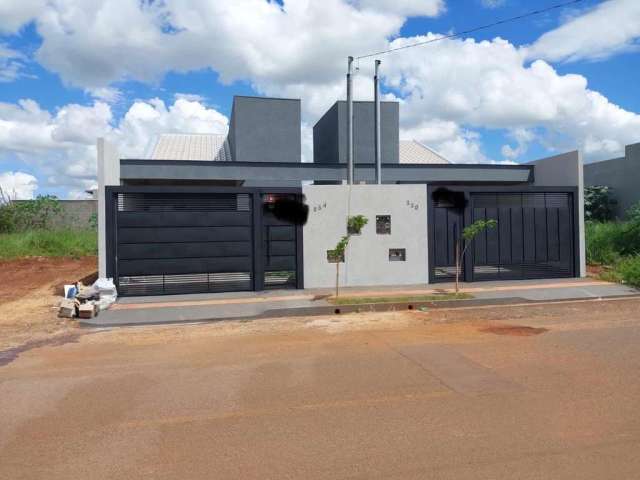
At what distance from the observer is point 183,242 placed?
14.4m

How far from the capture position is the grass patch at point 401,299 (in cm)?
1255

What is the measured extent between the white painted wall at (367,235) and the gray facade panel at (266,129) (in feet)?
53.0

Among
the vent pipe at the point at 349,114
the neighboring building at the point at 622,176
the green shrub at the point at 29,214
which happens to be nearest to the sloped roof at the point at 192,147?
the green shrub at the point at 29,214

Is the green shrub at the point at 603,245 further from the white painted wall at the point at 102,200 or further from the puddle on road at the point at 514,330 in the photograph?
the white painted wall at the point at 102,200

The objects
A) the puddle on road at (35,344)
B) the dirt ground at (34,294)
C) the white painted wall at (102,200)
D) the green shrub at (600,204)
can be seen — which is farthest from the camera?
the green shrub at (600,204)

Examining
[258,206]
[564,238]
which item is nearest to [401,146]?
[564,238]

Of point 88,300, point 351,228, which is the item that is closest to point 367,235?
point 351,228

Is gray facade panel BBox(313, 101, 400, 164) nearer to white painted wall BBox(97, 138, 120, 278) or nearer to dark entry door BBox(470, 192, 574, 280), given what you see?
dark entry door BBox(470, 192, 574, 280)

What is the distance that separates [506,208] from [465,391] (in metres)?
11.5

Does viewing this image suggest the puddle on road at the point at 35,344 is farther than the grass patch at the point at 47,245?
No

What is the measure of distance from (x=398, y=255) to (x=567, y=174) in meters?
6.55

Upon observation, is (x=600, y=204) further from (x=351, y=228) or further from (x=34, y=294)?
(x=34, y=294)

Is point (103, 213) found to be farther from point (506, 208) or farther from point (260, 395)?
point (506, 208)

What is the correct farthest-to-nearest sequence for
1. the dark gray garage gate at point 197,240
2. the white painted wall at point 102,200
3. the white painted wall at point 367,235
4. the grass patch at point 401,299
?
the white painted wall at point 367,235 → the dark gray garage gate at point 197,240 → the white painted wall at point 102,200 → the grass patch at point 401,299
